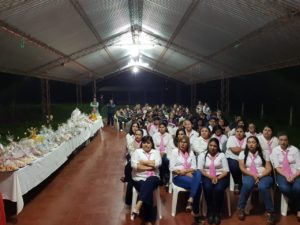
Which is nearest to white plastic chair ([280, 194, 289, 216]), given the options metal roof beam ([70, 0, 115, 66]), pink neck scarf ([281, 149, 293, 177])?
pink neck scarf ([281, 149, 293, 177])

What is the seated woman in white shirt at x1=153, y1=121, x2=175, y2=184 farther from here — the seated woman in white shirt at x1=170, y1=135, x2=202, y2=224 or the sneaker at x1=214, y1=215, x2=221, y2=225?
the sneaker at x1=214, y1=215, x2=221, y2=225

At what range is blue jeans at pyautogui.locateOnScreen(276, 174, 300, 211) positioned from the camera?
168 inches

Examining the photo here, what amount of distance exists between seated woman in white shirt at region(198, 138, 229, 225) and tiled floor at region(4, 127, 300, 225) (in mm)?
206

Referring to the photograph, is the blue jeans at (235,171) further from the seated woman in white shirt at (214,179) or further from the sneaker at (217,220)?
the sneaker at (217,220)

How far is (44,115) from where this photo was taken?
11.7 m

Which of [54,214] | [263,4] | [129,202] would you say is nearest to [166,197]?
[129,202]

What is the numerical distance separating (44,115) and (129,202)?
779cm

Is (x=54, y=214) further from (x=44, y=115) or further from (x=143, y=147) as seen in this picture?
(x=44, y=115)

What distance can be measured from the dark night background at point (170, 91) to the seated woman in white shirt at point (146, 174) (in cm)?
455

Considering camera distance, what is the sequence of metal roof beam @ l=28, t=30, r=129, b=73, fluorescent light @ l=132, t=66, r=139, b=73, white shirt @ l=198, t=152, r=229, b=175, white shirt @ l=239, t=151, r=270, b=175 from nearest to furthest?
white shirt @ l=198, t=152, r=229, b=175 < white shirt @ l=239, t=151, r=270, b=175 < metal roof beam @ l=28, t=30, r=129, b=73 < fluorescent light @ l=132, t=66, r=139, b=73

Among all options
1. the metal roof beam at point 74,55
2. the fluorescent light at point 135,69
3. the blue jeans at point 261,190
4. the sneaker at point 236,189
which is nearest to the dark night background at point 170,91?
the fluorescent light at point 135,69

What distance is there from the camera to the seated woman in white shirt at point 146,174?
4070mm

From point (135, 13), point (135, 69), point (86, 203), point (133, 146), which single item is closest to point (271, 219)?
point (133, 146)

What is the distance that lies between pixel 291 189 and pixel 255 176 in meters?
0.46
